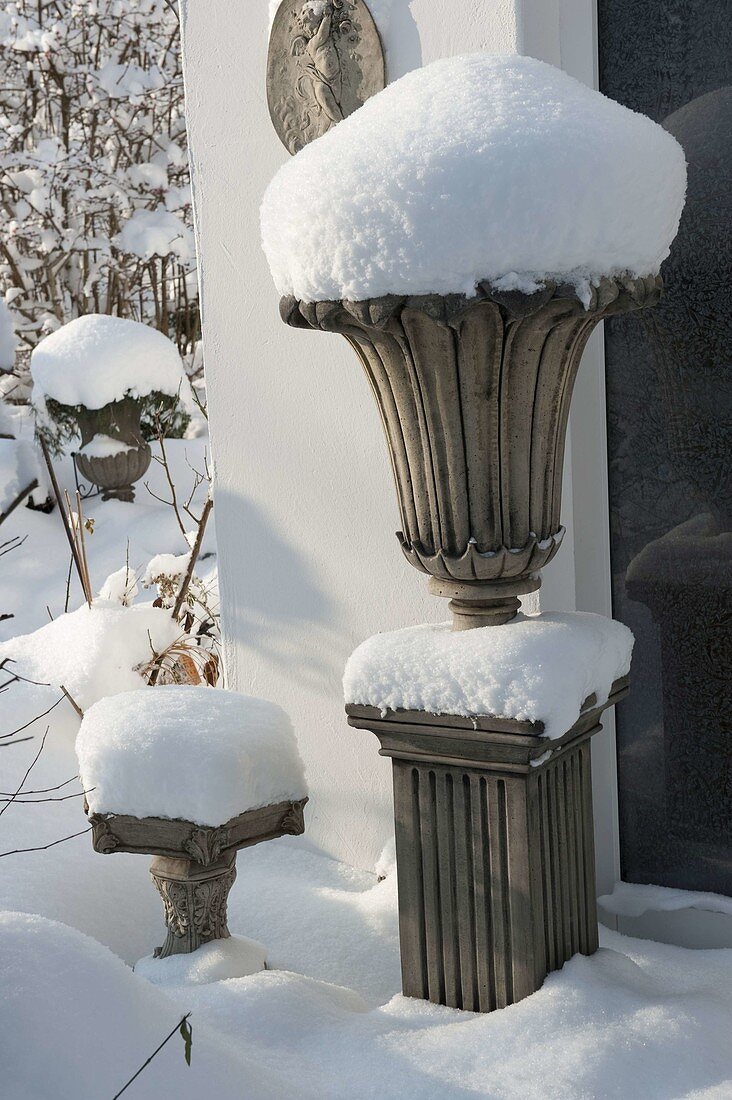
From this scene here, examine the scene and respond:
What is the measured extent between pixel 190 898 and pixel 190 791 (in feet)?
0.89

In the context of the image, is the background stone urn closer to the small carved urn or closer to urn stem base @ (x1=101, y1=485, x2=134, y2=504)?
urn stem base @ (x1=101, y1=485, x2=134, y2=504)

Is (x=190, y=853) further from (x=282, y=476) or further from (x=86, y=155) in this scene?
(x=86, y=155)

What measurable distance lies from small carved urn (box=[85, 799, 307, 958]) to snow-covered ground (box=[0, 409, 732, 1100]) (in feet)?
0.38

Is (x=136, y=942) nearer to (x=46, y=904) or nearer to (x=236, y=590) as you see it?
(x=46, y=904)

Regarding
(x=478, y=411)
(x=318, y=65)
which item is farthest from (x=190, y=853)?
(x=318, y=65)

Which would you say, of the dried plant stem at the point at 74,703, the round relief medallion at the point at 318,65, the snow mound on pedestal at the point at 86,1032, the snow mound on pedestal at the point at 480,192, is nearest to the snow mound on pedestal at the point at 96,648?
the dried plant stem at the point at 74,703

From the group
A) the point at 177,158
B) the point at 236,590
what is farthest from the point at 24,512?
the point at 236,590

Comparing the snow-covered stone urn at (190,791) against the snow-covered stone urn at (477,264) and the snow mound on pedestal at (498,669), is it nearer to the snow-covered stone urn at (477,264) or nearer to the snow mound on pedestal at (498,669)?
the snow mound on pedestal at (498,669)

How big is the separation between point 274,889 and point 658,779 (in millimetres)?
1068

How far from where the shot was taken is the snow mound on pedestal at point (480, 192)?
64.9 inches

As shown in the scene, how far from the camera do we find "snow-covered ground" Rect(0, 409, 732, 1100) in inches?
57.5

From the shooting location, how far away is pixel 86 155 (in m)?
8.00

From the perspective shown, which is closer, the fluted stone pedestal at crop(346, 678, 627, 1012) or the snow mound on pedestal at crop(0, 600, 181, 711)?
the fluted stone pedestal at crop(346, 678, 627, 1012)

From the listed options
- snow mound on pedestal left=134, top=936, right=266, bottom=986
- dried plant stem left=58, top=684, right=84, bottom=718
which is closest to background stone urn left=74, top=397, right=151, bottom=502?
dried plant stem left=58, top=684, right=84, bottom=718
